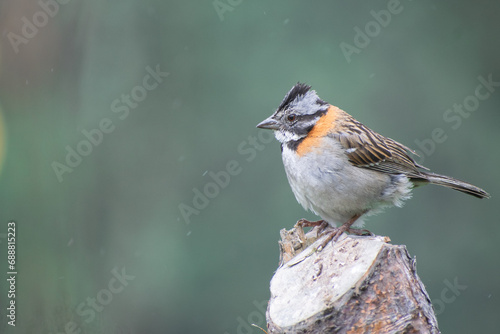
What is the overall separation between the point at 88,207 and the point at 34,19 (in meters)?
3.27

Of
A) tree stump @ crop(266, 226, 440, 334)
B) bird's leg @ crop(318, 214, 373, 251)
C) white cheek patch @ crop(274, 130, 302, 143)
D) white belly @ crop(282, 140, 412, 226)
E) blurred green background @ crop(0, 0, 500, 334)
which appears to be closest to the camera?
tree stump @ crop(266, 226, 440, 334)

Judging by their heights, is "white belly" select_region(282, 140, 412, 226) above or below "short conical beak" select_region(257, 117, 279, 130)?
below

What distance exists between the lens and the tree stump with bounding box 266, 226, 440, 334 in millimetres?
3580

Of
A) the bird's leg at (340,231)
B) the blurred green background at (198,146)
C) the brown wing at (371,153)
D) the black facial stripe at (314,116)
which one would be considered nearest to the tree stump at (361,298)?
the bird's leg at (340,231)

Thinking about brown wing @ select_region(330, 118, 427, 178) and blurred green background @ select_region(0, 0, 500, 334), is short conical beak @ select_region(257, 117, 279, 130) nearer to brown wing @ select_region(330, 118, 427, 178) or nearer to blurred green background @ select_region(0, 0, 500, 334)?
brown wing @ select_region(330, 118, 427, 178)

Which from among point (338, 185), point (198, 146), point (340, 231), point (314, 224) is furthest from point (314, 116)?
point (198, 146)

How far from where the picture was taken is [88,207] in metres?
10.3

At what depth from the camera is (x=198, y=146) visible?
10.5 m

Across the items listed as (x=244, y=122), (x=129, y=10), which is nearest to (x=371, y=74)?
(x=244, y=122)

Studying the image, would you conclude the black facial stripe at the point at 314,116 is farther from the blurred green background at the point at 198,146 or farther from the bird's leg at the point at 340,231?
the blurred green background at the point at 198,146

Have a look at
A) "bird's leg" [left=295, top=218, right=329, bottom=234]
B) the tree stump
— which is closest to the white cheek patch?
"bird's leg" [left=295, top=218, right=329, bottom=234]

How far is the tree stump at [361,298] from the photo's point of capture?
3.58 m

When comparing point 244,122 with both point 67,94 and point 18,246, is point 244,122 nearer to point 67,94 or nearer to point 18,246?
point 67,94

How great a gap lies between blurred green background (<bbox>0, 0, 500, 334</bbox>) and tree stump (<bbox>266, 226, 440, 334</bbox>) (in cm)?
521
